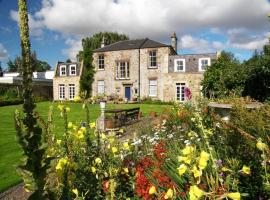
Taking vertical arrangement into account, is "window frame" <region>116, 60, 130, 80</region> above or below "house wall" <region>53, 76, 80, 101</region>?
above

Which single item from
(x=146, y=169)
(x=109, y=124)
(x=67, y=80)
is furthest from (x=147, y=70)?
(x=146, y=169)

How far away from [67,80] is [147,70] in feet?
38.3

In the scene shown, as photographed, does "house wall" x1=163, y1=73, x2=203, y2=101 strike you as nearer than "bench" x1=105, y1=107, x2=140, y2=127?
No

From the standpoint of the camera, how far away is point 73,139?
5211 millimetres

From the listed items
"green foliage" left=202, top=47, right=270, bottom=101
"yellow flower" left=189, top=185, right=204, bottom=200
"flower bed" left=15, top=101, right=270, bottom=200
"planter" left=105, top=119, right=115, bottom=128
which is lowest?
"planter" left=105, top=119, right=115, bottom=128

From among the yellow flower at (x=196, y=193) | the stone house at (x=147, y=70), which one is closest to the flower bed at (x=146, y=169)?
the yellow flower at (x=196, y=193)

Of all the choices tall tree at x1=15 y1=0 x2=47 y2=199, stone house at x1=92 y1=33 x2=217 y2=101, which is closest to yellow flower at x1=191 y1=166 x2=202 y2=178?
tall tree at x1=15 y1=0 x2=47 y2=199

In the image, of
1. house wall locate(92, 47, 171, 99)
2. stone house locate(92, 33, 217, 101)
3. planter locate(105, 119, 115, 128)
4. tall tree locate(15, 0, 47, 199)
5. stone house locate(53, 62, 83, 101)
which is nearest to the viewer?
tall tree locate(15, 0, 47, 199)

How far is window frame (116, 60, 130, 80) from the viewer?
128 ft

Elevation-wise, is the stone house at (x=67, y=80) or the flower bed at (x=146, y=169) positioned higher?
the stone house at (x=67, y=80)

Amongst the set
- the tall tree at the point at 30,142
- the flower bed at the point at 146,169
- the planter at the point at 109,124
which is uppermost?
the tall tree at the point at 30,142

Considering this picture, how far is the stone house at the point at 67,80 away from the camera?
42094mm

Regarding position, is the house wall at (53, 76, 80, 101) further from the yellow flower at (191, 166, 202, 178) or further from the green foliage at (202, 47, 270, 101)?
the yellow flower at (191, 166, 202, 178)

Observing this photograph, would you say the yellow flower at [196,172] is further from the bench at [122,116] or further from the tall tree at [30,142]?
the bench at [122,116]
